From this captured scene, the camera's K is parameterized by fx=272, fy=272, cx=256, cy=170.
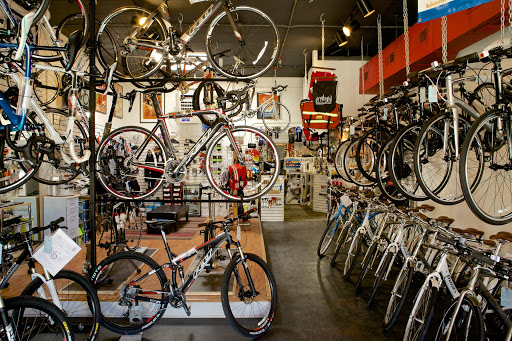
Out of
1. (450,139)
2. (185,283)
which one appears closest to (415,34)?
(450,139)

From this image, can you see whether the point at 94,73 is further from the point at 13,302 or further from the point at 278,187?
the point at 278,187

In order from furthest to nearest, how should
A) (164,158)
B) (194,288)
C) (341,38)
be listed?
(341,38)
(194,288)
(164,158)

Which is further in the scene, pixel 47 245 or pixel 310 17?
pixel 310 17

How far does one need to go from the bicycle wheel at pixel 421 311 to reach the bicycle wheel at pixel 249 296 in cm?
125

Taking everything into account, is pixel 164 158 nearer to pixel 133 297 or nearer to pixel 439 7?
pixel 133 297

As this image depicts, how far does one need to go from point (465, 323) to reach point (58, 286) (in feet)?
12.5

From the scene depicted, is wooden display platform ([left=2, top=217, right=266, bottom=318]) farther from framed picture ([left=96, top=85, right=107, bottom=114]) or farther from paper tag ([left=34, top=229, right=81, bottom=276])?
framed picture ([left=96, top=85, right=107, bottom=114])

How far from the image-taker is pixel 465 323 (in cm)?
207

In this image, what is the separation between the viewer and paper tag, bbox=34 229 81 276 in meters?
2.04

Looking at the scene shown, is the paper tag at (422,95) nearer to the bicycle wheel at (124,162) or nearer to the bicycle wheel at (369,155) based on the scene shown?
the bicycle wheel at (369,155)

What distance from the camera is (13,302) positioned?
1.74 meters

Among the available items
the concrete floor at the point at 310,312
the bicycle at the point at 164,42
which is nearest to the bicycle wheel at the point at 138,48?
the bicycle at the point at 164,42

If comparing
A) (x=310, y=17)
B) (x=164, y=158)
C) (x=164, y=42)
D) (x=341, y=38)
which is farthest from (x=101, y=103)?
(x=341, y=38)

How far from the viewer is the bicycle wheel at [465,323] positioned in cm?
193
